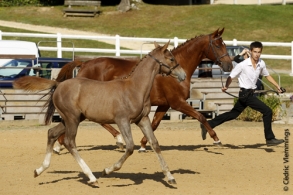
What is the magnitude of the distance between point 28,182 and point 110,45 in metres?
24.4

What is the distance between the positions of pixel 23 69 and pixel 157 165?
9789 mm

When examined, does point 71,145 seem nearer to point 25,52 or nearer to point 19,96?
point 19,96

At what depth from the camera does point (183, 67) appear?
1362 centimetres

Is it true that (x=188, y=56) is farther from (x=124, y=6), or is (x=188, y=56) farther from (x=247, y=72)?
(x=124, y=6)

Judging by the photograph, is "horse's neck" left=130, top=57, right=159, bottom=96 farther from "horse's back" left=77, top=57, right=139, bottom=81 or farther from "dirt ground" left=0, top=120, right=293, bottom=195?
"horse's back" left=77, top=57, right=139, bottom=81

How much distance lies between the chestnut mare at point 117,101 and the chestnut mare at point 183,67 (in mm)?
2792

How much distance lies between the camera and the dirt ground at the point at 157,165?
10336 millimetres

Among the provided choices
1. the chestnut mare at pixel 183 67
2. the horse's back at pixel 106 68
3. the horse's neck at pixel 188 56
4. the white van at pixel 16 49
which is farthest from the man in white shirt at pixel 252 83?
the white van at pixel 16 49

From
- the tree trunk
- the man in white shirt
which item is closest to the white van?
the man in white shirt

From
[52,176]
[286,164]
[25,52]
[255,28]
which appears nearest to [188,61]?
[286,164]

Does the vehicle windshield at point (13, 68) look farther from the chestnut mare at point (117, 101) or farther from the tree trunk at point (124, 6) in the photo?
the tree trunk at point (124, 6)

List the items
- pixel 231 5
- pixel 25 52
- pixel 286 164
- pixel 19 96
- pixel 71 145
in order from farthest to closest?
pixel 231 5, pixel 25 52, pixel 19 96, pixel 286 164, pixel 71 145

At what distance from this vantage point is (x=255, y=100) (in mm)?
13336

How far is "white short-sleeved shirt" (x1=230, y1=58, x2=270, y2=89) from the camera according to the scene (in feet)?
43.2
